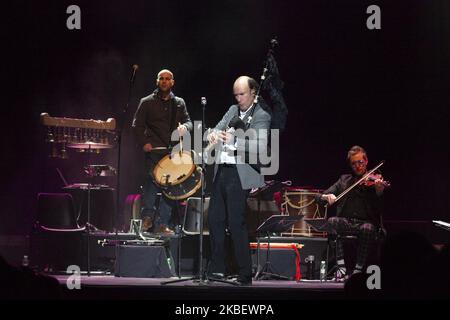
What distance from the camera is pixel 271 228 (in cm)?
752

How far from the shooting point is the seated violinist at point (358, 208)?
25.6ft

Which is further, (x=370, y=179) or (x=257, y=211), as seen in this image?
(x=257, y=211)

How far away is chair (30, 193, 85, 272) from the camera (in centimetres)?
803

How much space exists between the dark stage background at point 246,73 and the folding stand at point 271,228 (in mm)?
2968

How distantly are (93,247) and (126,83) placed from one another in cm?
339

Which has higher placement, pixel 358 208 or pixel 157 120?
pixel 157 120

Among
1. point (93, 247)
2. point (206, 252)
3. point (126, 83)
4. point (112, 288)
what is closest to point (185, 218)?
point (206, 252)

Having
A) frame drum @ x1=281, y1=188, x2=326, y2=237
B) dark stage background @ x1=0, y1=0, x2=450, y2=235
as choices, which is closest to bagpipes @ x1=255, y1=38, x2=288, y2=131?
frame drum @ x1=281, y1=188, x2=326, y2=237

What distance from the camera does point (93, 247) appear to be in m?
8.38

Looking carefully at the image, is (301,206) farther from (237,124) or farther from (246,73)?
(237,124)

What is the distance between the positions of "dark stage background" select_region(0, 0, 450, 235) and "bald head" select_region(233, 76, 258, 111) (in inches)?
155

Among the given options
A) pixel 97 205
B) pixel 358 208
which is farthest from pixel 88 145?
pixel 358 208

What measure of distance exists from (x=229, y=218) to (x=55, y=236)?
2548 millimetres
